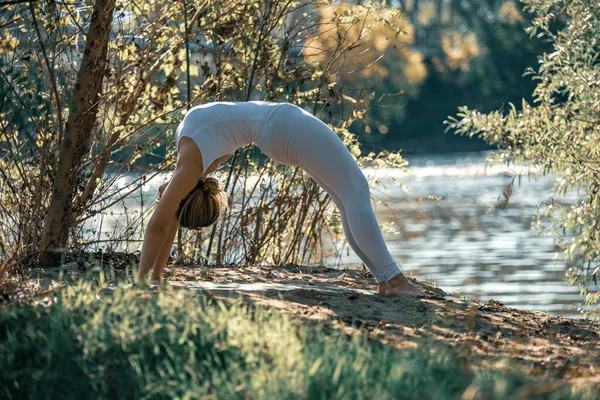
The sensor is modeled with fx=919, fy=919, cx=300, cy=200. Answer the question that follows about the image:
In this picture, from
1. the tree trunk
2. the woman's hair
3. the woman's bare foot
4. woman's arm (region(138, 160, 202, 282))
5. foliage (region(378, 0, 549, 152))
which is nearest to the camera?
woman's arm (region(138, 160, 202, 282))

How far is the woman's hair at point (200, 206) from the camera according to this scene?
4780mm

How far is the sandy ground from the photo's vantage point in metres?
3.95

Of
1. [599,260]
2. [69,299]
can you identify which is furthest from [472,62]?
[69,299]

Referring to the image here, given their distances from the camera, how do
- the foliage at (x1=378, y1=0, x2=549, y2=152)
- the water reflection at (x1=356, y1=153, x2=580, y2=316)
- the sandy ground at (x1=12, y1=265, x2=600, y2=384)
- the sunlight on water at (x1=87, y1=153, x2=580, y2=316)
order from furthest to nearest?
the foliage at (x1=378, y1=0, x2=549, y2=152), the water reflection at (x1=356, y1=153, x2=580, y2=316), the sunlight on water at (x1=87, y1=153, x2=580, y2=316), the sandy ground at (x1=12, y1=265, x2=600, y2=384)

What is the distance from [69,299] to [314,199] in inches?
153

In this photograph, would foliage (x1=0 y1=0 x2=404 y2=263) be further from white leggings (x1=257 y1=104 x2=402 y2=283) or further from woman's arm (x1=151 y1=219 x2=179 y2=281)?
white leggings (x1=257 y1=104 x2=402 y2=283)

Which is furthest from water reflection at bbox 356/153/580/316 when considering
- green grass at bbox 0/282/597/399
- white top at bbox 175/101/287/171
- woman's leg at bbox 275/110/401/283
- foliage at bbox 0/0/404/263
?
green grass at bbox 0/282/597/399

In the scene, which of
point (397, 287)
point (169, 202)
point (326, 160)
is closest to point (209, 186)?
point (169, 202)

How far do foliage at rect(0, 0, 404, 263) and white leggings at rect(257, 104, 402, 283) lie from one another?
5.18 feet

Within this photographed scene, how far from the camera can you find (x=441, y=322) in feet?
14.9

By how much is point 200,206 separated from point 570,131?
415 centimetres

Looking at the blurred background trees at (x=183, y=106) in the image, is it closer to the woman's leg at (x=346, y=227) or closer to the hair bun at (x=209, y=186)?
the hair bun at (x=209, y=186)

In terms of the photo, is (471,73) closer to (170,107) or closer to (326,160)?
(170,107)

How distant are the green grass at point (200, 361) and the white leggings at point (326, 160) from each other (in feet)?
4.39
